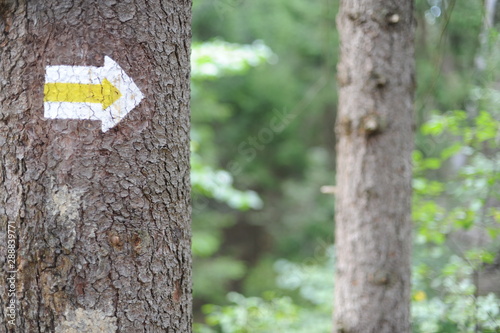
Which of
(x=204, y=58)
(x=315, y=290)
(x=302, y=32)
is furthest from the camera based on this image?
(x=302, y=32)

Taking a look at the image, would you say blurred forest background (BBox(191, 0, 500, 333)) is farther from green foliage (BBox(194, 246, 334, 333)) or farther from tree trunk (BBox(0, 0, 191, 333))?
tree trunk (BBox(0, 0, 191, 333))

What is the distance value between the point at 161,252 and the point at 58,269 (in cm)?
27

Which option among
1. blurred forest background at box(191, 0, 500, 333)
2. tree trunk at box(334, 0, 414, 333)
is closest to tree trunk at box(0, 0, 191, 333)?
tree trunk at box(334, 0, 414, 333)

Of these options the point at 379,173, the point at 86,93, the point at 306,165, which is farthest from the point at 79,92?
the point at 306,165

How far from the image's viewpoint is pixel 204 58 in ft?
14.2

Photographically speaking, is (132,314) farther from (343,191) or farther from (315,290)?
(315,290)

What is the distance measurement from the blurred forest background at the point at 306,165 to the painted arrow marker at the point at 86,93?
219 centimetres

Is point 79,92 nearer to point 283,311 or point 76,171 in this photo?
point 76,171

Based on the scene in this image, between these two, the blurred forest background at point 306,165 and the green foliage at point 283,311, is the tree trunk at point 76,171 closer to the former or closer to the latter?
the blurred forest background at point 306,165

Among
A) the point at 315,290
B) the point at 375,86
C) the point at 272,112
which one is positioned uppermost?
the point at 272,112

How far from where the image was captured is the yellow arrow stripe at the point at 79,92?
1.27 metres

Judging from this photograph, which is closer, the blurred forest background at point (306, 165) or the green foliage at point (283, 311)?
the blurred forest background at point (306, 165)

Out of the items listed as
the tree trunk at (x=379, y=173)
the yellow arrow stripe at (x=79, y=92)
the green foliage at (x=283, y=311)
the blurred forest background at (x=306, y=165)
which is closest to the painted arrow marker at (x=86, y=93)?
the yellow arrow stripe at (x=79, y=92)

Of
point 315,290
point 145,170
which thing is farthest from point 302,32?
point 145,170
